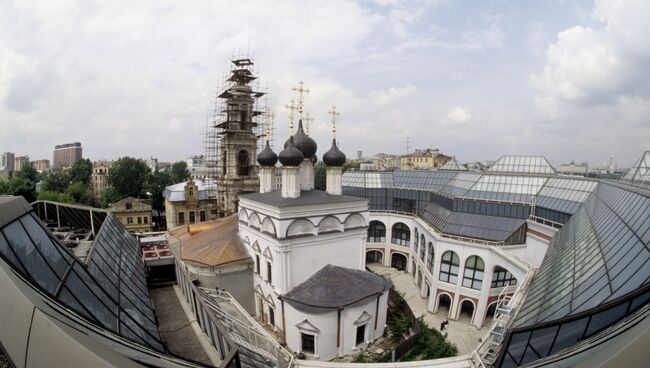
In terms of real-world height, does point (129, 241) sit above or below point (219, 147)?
below

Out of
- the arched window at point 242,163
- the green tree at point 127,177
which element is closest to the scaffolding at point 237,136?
the arched window at point 242,163

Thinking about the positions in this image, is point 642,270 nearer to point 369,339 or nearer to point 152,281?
point 369,339

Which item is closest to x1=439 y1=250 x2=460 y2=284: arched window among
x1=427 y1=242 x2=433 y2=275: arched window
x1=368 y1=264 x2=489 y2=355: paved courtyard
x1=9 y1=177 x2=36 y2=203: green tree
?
x1=427 y1=242 x2=433 y2=275: arched window

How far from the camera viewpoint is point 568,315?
632 centimetres

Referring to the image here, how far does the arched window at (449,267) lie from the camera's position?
24.9 m

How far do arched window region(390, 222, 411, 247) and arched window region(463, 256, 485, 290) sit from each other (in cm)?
1002

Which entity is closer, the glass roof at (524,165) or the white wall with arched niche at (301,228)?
the white wall with arched niche at (301,228)

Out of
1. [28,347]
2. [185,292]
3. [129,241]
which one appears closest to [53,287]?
[28,347]

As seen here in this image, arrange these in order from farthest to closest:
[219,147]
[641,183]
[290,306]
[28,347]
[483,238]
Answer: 1. [219,147]
2. [483,238]
3. [641,183]
4. [290,306]
5. [28,347]

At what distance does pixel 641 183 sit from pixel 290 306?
2418 cm

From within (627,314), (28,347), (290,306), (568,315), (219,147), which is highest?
(219,147)

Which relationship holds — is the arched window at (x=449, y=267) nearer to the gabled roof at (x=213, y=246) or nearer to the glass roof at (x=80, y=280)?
the gabled roof at (x=213, y=246)

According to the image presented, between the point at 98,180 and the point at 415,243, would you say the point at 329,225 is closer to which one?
the point at 415,243

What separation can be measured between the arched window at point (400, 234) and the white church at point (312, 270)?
16.3 m
